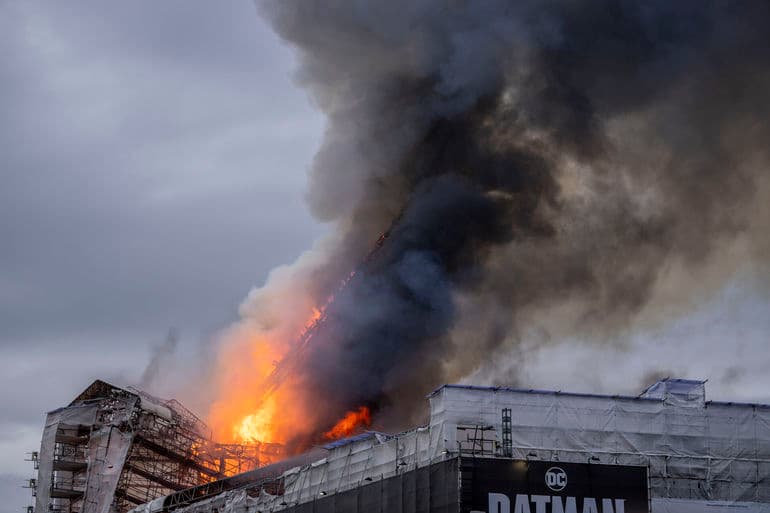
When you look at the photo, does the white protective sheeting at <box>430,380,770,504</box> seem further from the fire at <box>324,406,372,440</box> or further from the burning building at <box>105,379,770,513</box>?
the fire at <box>324,406,372,440</box>

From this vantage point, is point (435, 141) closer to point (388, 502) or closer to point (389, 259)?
point (389, 259)

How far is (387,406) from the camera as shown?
115000 millimetres

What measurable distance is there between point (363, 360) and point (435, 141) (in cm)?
2223

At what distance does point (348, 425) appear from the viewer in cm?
11356

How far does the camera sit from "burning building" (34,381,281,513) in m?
122

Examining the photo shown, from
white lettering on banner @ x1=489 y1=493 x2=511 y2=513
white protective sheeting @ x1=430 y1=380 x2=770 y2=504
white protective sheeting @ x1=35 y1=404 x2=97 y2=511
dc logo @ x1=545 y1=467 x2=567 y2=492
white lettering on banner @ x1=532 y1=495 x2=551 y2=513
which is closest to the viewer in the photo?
white lettering on banner @ x1=489 y1=493 x2=511 y2=513

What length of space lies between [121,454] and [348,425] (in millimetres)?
25270

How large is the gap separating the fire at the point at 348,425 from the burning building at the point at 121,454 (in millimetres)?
12071

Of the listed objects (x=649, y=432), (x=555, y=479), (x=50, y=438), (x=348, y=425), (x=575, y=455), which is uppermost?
(x=50, y=438)

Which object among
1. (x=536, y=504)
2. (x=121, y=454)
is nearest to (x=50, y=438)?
(x=121, y=454)

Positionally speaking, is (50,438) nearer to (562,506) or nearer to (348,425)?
(348,425)

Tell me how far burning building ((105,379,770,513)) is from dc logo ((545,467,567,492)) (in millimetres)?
61

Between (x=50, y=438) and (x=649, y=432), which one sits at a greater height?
(x=50, y=438)

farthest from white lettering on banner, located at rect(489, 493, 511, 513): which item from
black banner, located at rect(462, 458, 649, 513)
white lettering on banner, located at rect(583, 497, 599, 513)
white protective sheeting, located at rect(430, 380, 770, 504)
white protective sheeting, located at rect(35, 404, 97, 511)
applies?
white protective sheeting, located at rect(35, 404, 97, 511)
